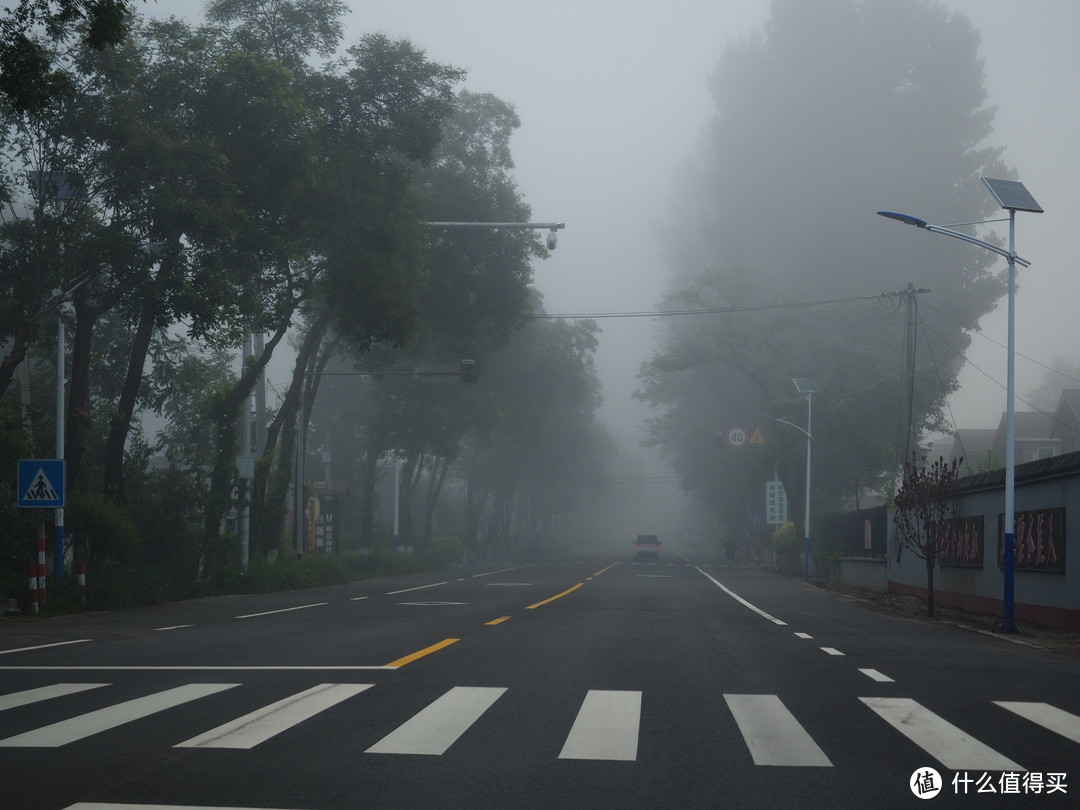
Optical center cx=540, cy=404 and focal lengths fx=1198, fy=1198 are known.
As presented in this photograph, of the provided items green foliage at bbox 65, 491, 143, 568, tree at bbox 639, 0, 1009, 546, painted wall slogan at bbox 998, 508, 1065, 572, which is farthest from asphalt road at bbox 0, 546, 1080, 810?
tree at bbox 639, 0, 1009, 546

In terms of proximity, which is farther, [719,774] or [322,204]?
[322,204]

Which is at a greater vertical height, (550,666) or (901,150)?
(901,150)

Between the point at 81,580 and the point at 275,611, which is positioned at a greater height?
the point at 81,580

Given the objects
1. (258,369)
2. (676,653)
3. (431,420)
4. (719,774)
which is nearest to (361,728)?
(719,774)

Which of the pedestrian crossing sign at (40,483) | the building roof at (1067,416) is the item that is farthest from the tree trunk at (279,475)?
the building roof at (1067,416)

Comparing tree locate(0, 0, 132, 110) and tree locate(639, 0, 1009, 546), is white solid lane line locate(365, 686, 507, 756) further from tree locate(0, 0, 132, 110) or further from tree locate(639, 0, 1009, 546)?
tree locate(639, 0, 1009, 546)

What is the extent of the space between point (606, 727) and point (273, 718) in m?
2.33

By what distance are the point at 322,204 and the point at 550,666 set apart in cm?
1865

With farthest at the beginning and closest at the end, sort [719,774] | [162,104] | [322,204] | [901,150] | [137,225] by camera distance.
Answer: [901,150]
[322,204]
[162,104]
[137,225]
[719,774]

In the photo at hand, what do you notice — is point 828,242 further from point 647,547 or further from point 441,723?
point 441,723

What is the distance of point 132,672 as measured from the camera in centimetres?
1127

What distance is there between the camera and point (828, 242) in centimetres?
6938

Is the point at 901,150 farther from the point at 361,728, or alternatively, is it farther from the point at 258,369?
the point at 361,728

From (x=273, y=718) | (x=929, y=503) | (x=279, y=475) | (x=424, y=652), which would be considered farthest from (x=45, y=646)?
(x=279, y=475)
